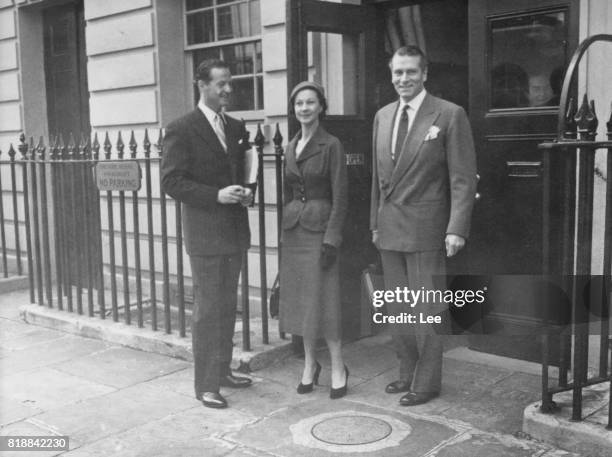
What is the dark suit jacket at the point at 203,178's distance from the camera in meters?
4.75

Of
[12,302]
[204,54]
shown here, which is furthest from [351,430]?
[12,302]

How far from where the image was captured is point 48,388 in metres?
5.36

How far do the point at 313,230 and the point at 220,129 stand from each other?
0.91 meters

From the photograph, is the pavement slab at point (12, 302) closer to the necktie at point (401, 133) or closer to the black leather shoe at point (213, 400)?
the black leather shoe at point (213, 400)

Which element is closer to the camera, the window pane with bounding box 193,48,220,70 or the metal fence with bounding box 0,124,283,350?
the metal fence with bounding box 0,124,283,350

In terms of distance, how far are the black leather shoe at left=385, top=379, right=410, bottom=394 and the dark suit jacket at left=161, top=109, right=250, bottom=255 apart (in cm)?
138

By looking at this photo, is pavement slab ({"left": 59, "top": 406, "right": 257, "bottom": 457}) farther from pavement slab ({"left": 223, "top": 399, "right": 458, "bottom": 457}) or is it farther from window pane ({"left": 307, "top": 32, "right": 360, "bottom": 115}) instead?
window pane ({"left": 307, "top": 32, "right": 360, "bottom": 115})

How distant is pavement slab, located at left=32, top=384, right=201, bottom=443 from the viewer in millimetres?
Result: 4523

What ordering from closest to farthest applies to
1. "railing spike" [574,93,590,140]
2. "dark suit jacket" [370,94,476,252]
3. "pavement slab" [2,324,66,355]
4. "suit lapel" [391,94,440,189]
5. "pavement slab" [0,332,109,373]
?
"railing spike" [574,93,590,140] < "dark suit jacket" [370,94,476,252] < "suit lapel" [391,94,440,189] < "pavement slab" [0,332,109,373] < "pavement slab" [2,324,66,355]

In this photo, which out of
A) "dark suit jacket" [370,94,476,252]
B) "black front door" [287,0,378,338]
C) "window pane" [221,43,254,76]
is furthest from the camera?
"window pane" [221,43,254,76]

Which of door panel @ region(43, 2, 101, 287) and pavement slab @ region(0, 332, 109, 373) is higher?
door panel @ region(43, 2, 101, 287)

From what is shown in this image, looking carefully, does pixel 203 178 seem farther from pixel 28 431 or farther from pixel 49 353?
pixel 49 353

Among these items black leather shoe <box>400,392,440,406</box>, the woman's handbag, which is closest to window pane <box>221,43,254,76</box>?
the woman's handbag

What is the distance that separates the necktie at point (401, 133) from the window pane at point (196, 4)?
12.5 feet
